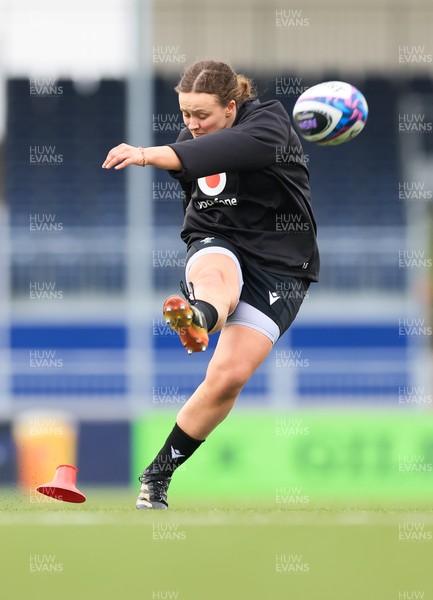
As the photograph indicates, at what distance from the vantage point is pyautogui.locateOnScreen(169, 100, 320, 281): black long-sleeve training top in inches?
233

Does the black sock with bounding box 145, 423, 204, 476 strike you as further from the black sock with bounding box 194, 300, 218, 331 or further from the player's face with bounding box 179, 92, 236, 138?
the player's face with bounding box 179, 92, 236, 138

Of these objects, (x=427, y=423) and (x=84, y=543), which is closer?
(x=84, y=543)

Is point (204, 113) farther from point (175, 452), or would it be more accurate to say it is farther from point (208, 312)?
point (175, 452)

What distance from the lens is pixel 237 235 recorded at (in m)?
6.08

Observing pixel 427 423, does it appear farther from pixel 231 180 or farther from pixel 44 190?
pixel 44 190

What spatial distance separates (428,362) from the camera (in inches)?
697

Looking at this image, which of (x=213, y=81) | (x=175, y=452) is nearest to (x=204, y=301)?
(x=175, y=452)

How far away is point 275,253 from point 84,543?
6.92 feet

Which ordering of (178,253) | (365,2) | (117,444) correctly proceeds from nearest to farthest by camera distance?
(117,444)
(178,253)
(365,2)

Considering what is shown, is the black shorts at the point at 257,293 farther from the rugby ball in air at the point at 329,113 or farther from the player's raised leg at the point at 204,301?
the rugby ball in air at the point at 329,113

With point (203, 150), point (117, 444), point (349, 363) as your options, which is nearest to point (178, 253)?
point (349, 363)

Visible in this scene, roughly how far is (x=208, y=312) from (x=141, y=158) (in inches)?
30.8

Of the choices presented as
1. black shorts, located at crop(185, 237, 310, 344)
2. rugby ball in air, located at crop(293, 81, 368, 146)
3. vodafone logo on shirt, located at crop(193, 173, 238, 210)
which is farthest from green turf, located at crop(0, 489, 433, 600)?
rugby ball in air, located at crop(293, 81, 368, 146)

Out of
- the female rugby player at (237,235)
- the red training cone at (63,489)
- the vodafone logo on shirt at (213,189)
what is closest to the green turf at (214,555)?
Answer: the red training cone at (63,489)
